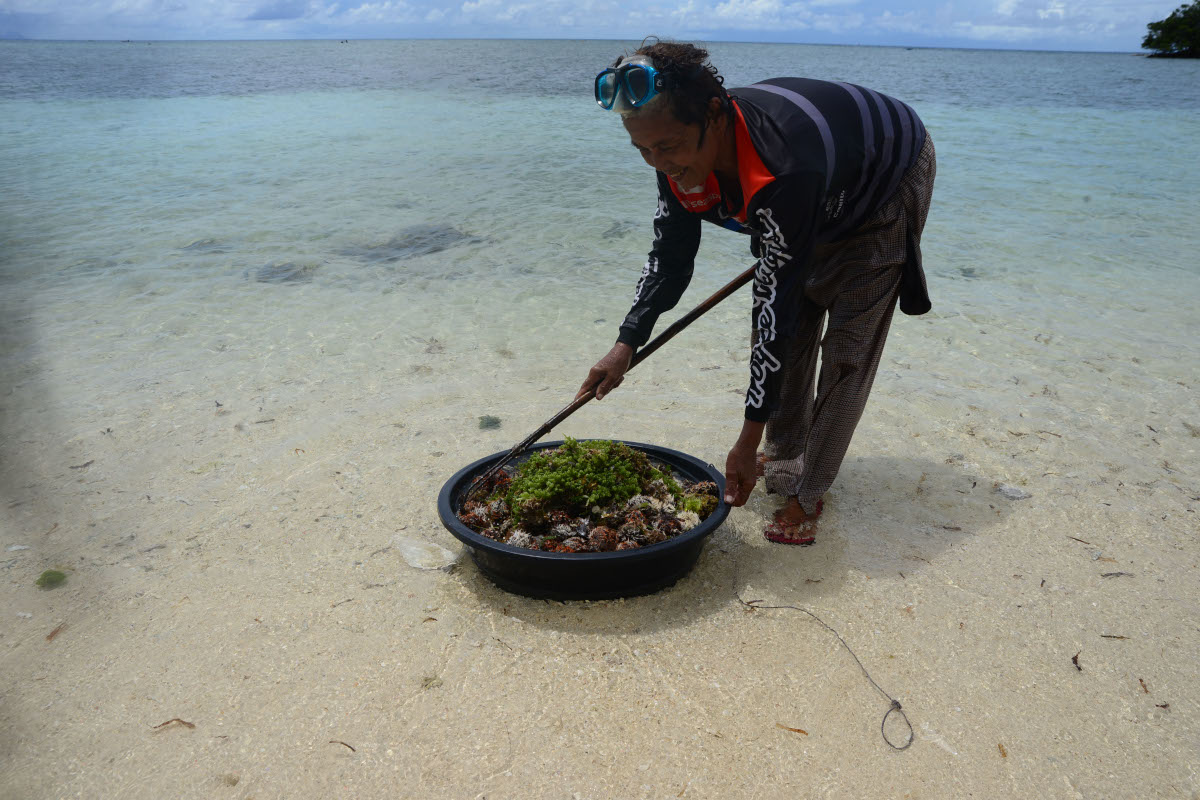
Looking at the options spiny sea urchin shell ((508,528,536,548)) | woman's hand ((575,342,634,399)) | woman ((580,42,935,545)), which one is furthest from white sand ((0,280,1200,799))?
woman's hand ((575,342,634,399))

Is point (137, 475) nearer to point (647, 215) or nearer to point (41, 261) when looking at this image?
point (41, 261)

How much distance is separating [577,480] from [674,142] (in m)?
1.15

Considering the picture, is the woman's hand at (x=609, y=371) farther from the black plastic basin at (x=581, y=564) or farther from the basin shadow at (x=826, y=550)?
the basin shadow at (x=826, y=550)

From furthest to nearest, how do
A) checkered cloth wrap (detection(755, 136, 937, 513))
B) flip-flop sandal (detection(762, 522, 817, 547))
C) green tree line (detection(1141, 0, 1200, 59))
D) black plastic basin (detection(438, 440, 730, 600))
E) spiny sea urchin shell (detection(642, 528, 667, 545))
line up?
green tree line (detection(1141, 0, 1200, 59)) < flip-flop sandal (detection(762, 522, 817, 547)) < checkered cloth wrap (detection(755, 136, 937, 513)) < spiny sea urchin shell (detection(642, 528, 667, 545)) < black plastic basin (detection(438, 440, 730, 600))

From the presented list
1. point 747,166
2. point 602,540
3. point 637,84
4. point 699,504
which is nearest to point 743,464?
point 699,504

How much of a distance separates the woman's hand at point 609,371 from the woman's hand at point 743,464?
0.49 metres

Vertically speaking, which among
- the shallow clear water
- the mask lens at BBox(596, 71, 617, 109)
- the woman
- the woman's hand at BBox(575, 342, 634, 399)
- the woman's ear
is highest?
the mask lens at BBox(596, 71, 617, 109)

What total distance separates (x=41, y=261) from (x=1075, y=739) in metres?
8.76

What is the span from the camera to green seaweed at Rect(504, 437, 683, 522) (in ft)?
8.72

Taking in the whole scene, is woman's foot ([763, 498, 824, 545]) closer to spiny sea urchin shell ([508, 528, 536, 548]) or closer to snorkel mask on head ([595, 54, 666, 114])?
spiny sea urchin shell ([508, 528, 536, 548])

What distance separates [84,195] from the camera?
10320 mm

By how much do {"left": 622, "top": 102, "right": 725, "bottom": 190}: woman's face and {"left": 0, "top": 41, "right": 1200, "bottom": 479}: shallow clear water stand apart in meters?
2.01

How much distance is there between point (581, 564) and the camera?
2.43 m

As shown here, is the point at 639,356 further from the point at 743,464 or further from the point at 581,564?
the point at 581,564
